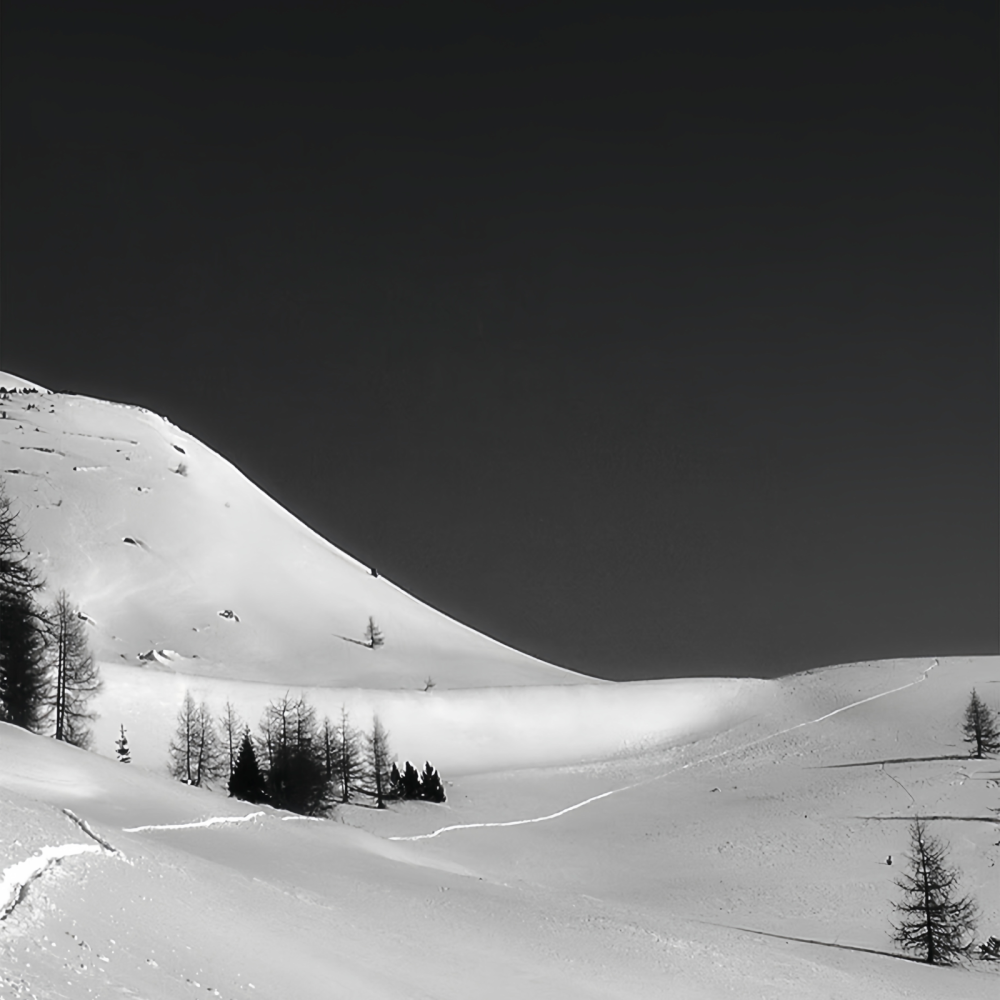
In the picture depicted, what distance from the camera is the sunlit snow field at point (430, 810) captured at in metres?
15.6

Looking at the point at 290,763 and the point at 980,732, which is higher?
the point at 980,732

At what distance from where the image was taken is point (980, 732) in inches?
2489

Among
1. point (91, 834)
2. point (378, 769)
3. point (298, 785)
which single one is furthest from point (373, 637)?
point (91, 834)

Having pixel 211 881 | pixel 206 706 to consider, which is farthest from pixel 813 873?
pixel 206 706

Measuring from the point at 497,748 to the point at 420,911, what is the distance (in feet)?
198

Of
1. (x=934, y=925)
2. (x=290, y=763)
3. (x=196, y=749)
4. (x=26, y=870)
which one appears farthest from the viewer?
(x=196, y=749)

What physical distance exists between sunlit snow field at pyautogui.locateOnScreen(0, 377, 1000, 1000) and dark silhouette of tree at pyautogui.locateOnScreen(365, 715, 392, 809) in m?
2.80

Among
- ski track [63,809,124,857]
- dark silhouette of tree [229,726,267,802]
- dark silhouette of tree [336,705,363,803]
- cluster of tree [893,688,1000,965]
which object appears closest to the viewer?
ski track [63,809,124,857]

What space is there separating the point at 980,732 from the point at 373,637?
63214 mm

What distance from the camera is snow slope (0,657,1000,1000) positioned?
13.5 metres

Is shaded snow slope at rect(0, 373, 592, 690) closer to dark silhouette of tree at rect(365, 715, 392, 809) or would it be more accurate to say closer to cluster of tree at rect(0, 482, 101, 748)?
dark silhouette of tree at rect(365, 715, 392, 809)

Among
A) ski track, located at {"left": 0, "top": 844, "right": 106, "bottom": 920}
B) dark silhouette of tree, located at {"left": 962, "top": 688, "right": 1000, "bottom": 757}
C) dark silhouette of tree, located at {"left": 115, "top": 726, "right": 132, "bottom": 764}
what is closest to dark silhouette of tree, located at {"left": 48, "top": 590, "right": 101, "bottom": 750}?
dark silhouette of tree, located at {"left": 115, "top": 726, "right": 132, "bottom": 764}

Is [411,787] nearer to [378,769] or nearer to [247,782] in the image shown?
[378,769]

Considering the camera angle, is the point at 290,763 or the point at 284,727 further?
the point at 284,727
